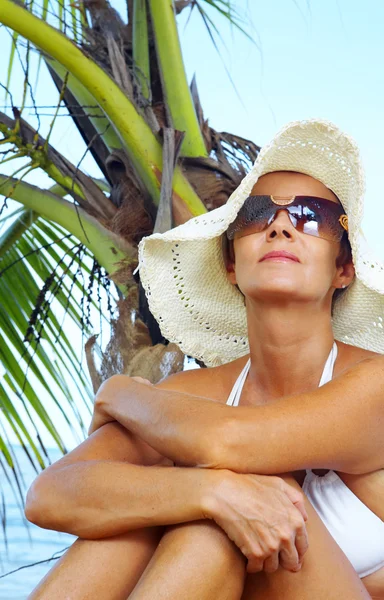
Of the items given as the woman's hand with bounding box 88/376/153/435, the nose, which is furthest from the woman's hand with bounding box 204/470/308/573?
the nose

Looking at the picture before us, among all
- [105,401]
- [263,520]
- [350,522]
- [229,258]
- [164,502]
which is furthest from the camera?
[229,258]

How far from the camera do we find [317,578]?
1.64m

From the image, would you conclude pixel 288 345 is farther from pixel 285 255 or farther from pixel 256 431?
pixel 256 431

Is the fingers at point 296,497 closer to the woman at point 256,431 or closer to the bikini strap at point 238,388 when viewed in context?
the woman at point 256,431

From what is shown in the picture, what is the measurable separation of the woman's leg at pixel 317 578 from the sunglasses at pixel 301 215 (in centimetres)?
71

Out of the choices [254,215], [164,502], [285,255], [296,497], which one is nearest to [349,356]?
[285,255]

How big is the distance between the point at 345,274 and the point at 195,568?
919 millimetres

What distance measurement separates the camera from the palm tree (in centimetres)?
287

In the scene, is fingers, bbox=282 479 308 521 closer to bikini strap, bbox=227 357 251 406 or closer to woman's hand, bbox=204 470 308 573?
woman's hand, bbox=204 470 308 573

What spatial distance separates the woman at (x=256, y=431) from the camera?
163 centimetres

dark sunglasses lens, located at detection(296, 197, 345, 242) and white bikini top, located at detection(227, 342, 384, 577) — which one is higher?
dark sunglasses lens, located at detection(296, 197, 345, 242)

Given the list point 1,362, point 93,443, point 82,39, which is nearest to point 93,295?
point 1,362

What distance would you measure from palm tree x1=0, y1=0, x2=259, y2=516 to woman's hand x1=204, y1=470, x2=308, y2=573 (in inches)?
45.5

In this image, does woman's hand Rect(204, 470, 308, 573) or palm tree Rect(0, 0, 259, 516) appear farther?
palm tree Rect(0, 0, 259, 516)
